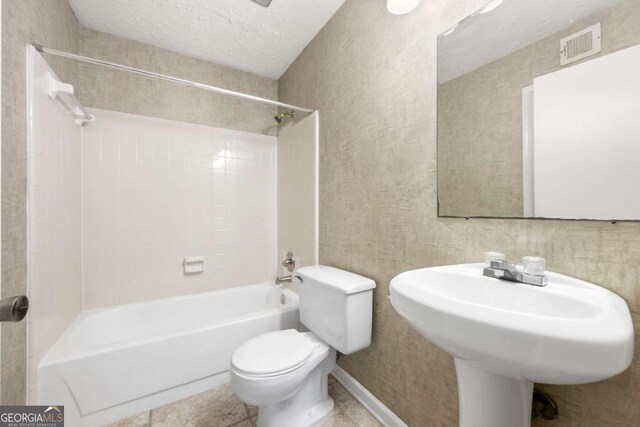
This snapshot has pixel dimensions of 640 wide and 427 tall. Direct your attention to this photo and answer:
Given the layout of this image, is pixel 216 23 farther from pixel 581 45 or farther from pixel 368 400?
pixel 368 400

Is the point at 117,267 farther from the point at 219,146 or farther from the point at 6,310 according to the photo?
the point at 6,310

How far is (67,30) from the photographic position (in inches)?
59.6

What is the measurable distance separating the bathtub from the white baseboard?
440mm

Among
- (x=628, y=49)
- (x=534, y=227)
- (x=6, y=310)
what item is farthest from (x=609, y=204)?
(x=6, y=310)

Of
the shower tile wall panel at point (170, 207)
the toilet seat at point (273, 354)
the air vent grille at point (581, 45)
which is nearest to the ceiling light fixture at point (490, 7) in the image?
the air vent grille at point (581, 45)

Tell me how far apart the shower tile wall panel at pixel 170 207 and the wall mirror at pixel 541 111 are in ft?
5.64

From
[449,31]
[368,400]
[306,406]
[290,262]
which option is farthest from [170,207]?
[449,31]

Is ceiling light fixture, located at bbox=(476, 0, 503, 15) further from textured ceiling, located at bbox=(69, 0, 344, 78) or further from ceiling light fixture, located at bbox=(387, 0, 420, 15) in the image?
textured ceiling, located at bbox=(69, 0, 344, 78)

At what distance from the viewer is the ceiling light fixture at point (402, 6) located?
3.57 ft

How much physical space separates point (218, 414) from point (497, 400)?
1.34 m

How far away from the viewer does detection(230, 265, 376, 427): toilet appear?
1.08m

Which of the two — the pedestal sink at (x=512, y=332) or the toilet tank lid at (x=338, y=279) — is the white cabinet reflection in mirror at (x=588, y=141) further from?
the toilet tank lid at (x=338, y=279)

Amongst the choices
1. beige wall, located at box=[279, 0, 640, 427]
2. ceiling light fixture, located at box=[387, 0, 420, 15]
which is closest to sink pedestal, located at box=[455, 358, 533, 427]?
beige wall, located at box=[279, 0, 640, 427]

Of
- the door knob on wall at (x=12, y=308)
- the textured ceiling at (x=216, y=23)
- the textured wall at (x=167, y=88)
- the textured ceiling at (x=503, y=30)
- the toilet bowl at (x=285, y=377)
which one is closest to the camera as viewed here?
the door knob on wall at (x=12, y=308)
